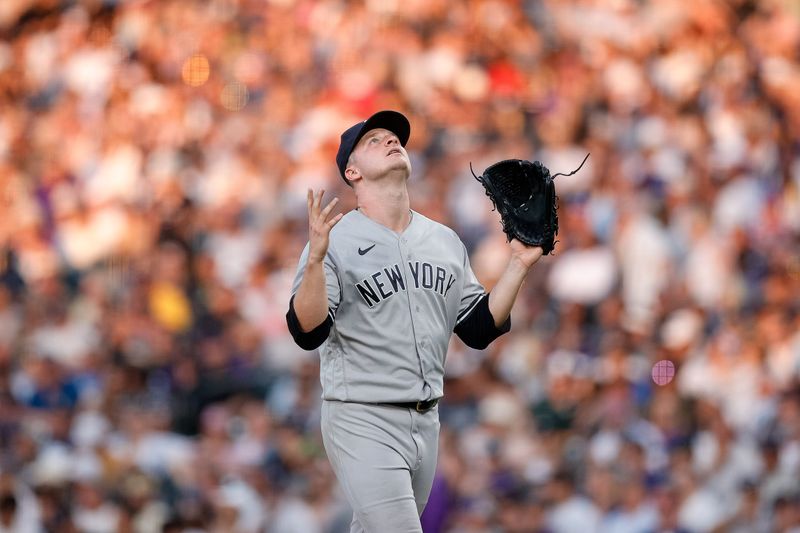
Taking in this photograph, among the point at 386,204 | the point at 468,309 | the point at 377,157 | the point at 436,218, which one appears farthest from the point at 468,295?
the point at 436,218

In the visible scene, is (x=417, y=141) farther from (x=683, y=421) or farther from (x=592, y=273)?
(x=683, y=421)

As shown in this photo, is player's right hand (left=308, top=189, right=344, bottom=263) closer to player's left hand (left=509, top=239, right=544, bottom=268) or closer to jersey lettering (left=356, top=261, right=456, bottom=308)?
jersey lettering (left=356, top=261, right=456, bottom=308)

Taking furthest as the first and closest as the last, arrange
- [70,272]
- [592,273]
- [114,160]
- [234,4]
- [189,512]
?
[234,4] → [114,160] → [70,272] → [592,273] → [189,512]

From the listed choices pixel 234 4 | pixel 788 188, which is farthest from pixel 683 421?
pixel 234 4

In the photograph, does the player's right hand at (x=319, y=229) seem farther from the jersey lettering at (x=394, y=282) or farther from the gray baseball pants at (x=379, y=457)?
the gray baseball pants at (x=379, y=457)

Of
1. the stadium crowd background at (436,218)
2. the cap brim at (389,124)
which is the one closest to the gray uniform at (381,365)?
the cap brim at (389,124)

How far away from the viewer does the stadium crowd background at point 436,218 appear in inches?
334

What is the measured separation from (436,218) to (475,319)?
5.78 meters

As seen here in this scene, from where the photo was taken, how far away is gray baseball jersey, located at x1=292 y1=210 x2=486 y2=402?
4.22m

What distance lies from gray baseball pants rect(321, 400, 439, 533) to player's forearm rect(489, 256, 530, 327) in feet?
1.34

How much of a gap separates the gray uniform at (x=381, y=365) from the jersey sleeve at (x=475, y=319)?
3.6 inches

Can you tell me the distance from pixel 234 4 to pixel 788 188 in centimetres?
583

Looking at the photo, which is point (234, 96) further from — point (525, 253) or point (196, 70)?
point (525, 253)

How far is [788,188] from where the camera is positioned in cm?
1061
